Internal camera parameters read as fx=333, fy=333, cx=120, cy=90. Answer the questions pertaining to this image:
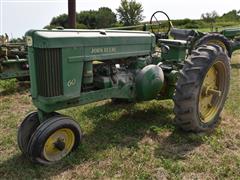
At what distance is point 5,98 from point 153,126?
3234mm

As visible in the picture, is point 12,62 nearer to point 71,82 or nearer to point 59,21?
point 71,82

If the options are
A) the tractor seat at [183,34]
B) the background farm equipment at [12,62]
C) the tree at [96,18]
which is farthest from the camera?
the tree at [96,18]

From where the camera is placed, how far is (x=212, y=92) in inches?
181

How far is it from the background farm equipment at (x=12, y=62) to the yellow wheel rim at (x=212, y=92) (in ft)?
12.6

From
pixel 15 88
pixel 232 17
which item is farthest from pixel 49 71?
pixel 232 17

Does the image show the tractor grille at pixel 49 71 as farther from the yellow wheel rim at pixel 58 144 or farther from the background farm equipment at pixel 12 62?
the background farm equipment at pixel 12 62

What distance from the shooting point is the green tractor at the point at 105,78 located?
3.44 m

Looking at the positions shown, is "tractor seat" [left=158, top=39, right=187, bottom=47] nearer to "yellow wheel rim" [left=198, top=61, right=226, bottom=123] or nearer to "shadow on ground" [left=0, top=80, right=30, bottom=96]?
"yellow wheel rim" [left=198, top=61, right=226, bottom=123]

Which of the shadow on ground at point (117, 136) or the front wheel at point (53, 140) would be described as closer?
the front wheel at point (53, 140)

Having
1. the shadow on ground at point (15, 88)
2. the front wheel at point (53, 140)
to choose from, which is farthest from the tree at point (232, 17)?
the front wheel at point (53, 140)

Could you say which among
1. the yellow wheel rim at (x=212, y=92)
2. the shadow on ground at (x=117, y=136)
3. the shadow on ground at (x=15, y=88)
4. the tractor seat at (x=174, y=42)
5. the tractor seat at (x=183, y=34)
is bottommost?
the shadow on ground at (x=15, y=88)

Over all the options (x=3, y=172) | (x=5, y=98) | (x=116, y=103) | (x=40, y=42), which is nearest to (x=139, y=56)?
(x=116, y=103)

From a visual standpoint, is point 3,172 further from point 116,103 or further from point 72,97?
point 116,103

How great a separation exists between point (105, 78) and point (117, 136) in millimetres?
770
